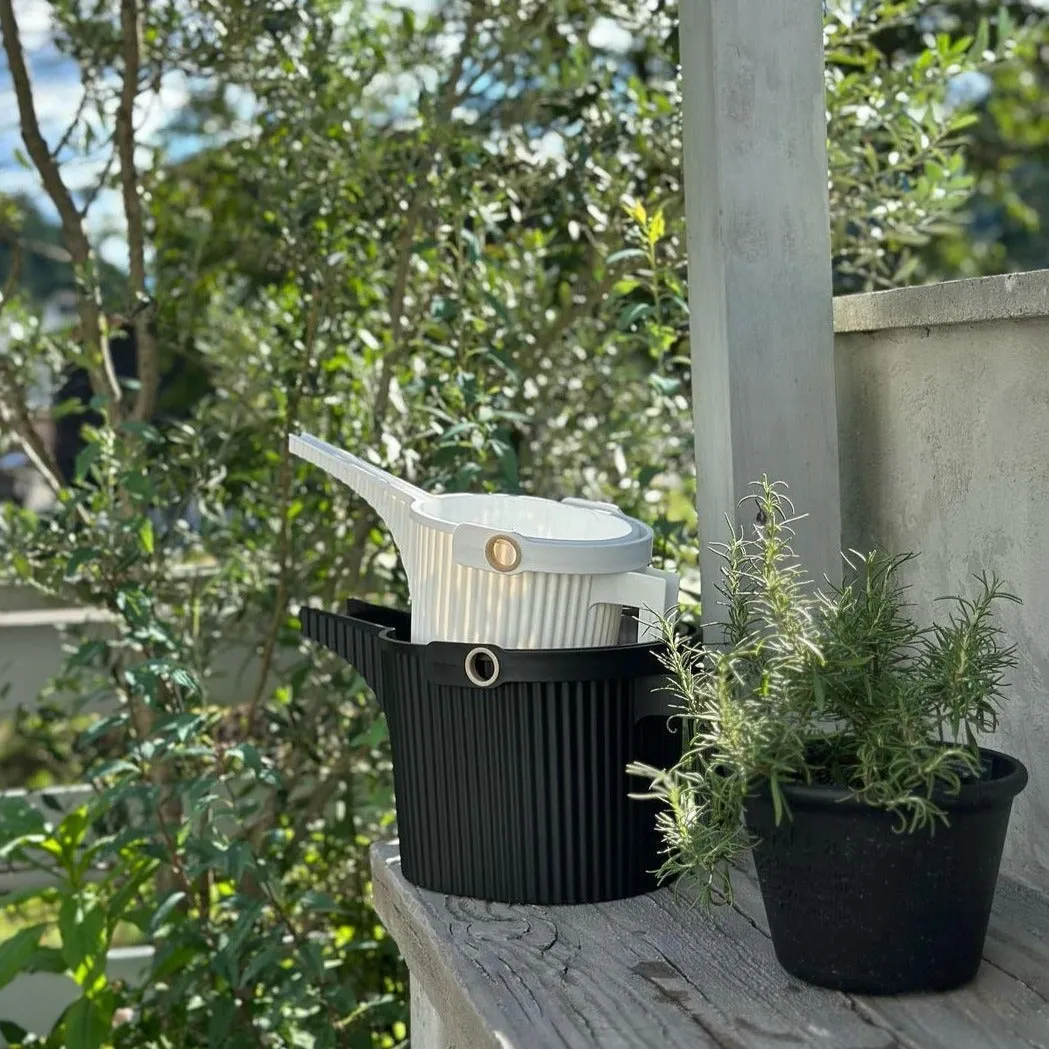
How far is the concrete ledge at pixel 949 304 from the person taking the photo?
1323 millimetres

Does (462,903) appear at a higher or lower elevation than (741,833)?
lower

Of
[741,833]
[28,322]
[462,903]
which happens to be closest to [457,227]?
[28,322]

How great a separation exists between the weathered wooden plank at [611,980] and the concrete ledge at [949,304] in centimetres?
62

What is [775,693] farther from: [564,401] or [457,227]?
[564,401]

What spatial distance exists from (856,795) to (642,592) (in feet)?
1.22

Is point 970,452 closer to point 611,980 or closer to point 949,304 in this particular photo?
point 949,304

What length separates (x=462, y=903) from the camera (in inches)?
56.5

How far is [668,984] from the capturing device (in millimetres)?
1221

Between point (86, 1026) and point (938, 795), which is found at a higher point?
point (938, 795)

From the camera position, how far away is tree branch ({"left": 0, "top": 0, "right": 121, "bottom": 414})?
2373 mm

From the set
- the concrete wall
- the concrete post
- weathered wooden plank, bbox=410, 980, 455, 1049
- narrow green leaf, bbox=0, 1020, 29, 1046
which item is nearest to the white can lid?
the concrete post

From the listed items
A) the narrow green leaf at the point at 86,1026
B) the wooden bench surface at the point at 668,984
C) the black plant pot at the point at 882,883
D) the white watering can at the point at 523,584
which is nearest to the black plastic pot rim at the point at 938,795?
the black plant pot at the point at 882,883

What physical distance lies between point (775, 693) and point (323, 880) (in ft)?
5.45


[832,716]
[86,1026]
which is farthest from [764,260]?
[86,1026]
